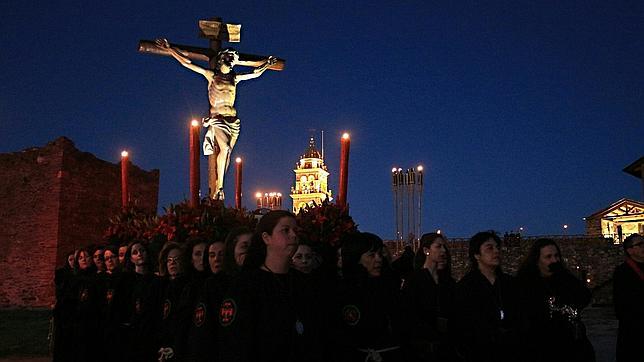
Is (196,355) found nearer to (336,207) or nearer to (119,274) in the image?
(336,207)

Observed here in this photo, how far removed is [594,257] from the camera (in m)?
31.3

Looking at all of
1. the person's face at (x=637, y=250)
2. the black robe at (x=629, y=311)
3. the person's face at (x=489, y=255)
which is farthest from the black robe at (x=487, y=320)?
the person's face at (x=637, y=250)

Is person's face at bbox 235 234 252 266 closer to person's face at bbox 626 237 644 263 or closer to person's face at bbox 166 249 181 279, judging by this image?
person's face at bbox 166 249 181 279

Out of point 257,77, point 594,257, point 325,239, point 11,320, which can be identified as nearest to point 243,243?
point 325,239

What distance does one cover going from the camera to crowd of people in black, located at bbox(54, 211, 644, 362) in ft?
9.33

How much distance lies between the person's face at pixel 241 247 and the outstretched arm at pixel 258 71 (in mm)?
3880

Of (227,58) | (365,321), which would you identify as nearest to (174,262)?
(365,321)

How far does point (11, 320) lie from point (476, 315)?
42.0ft

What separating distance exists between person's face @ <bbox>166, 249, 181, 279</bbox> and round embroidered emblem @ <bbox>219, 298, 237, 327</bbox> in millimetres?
2170

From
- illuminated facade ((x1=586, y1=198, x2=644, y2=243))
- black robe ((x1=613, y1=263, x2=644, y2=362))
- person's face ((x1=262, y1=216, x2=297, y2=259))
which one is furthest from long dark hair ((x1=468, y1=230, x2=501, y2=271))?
illuminated facade ((x1=586, y1=198, x2=644, y2=243))

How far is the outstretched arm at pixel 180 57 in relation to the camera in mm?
7246

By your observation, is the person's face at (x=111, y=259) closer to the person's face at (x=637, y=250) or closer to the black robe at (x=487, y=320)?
the black robe at (x=487, y=320)

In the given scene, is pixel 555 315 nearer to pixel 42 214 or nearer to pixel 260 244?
pixel 260 244

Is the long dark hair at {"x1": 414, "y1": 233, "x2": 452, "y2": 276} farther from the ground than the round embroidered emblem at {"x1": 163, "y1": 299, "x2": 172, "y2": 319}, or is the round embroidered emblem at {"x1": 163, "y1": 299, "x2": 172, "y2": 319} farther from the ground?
the long dark hair at {"x1": 414, "y1": 233, "x2": 452, "y2": 276}
